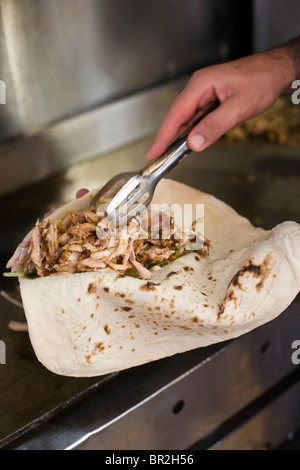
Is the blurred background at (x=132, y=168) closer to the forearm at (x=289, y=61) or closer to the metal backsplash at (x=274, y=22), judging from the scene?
the metal backsplash at (x=274, y=22)

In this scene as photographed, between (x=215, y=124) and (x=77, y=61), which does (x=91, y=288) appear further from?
(x=77, y=61)

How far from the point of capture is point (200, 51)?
352 centimetres

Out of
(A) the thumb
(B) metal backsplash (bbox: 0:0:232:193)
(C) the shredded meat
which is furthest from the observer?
(B) metal backsplash (bbox: 0:0:232:193)

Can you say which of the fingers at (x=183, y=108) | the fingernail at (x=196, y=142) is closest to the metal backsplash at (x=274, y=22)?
the fingers at (x=183, y=108)

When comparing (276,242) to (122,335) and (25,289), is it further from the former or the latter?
(25,289)

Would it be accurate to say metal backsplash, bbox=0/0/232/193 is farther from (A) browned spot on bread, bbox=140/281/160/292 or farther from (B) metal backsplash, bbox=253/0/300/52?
(A) browned spot on bread, bbox=140/281/160/292

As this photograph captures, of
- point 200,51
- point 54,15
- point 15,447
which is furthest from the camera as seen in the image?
point 200,51

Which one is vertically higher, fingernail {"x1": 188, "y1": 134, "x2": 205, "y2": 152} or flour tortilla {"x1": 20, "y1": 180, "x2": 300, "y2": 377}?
fingernail {"x1": 188, "y1": 134, "x2": 205, "y2": 152}

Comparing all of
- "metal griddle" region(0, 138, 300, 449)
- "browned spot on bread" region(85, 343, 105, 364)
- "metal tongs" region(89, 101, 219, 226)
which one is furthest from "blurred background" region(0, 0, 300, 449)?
"metal tongs" region(89, 101, 219, 226)

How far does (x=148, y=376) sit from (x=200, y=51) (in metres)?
2.47

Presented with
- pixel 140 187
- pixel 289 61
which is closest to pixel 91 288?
pixel 140 187

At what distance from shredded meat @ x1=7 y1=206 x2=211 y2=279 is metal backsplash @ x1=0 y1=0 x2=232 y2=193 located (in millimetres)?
1243

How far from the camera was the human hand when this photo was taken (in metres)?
1.85
